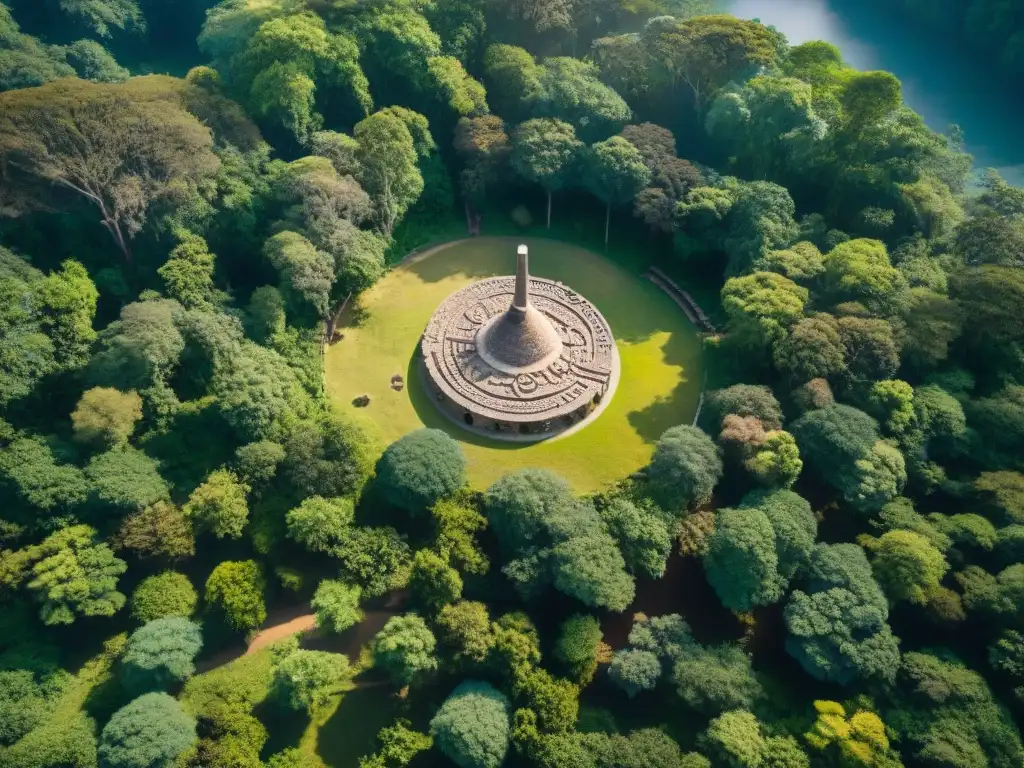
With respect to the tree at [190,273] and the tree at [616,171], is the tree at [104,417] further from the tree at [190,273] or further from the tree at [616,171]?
the tree at [616,171]

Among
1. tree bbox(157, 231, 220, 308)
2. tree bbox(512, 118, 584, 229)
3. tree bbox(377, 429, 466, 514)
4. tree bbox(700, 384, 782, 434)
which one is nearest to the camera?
tree bbox(377, 429, 466, 514)

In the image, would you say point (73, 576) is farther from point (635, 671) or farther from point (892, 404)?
point (892, 404)

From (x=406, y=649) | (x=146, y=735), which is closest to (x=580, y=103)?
(x=406, y=649)

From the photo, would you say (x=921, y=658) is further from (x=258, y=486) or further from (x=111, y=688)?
(x=111, y=688)

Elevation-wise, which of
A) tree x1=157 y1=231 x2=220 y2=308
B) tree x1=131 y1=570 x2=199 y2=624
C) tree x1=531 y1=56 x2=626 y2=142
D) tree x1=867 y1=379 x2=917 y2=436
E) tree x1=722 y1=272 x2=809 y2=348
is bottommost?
tree x1=131 y1=570 x2=199 y2=624

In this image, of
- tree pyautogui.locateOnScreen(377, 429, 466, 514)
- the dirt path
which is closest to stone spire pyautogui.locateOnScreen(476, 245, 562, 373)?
tree pyautogui.locateOnScreen(377, 429, 466, 514)

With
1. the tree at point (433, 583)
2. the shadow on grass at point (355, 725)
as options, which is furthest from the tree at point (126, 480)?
the shadow on grass at point (355, 725)

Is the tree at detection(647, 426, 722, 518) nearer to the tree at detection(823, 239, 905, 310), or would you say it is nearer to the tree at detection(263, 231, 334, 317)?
the tree at detection(823, 239, 905, 310)
